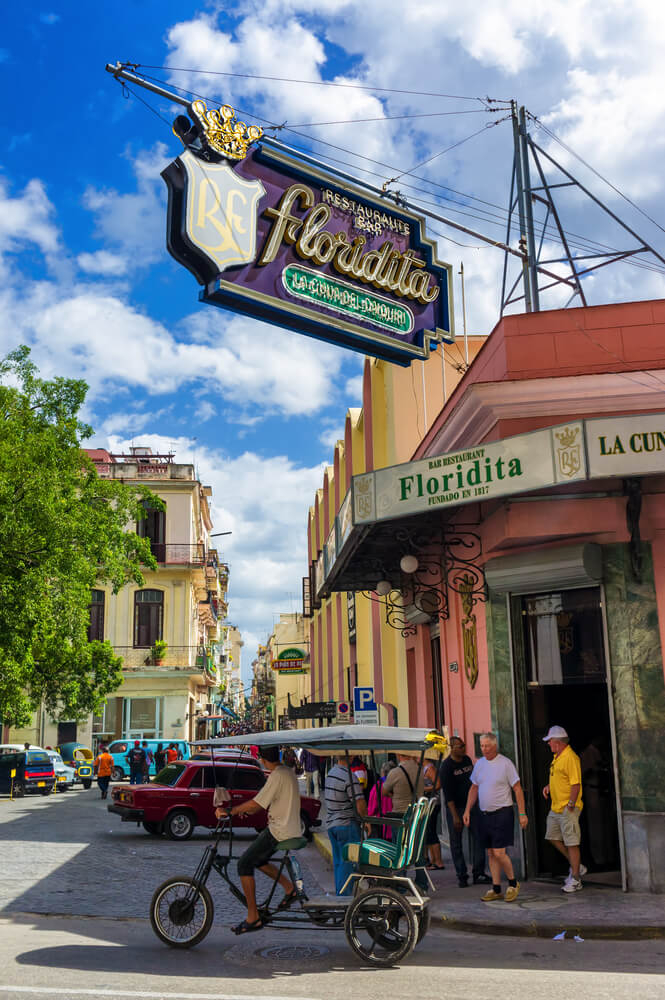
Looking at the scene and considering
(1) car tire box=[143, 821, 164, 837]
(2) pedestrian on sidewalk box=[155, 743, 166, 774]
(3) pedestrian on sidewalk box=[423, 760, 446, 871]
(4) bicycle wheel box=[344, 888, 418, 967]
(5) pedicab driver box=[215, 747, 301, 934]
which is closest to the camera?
(4) bicycle wheel box=[344, 888, 418, 967]

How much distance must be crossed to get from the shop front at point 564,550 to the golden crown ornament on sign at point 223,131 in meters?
3.95

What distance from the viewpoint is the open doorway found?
1150 cm

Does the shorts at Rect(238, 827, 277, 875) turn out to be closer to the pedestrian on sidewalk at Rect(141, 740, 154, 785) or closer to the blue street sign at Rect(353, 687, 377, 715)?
the blue street sign at Rect(353, 687, 377, 715)

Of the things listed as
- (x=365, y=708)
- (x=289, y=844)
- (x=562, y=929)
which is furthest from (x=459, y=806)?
(x=365, y=708)

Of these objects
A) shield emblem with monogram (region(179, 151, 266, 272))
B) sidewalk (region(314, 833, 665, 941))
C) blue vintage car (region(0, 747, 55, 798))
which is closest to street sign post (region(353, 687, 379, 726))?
sidewalk (region(314, 833, 665, 941))

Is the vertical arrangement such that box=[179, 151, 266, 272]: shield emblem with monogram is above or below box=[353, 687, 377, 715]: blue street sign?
above

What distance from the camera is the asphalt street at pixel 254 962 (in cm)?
675

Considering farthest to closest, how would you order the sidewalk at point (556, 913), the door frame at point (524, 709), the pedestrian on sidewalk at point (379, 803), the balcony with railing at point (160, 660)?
the balcony with railing at point (160, 660) < the door frame at point (524, 709) < the pedestrian on sidewalk at point (379, 803) < the sidewalk at point (556, 913)

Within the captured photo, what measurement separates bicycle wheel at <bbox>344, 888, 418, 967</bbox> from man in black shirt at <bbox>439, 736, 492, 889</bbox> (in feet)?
11.9

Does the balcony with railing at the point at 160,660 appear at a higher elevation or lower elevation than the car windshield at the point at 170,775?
higher

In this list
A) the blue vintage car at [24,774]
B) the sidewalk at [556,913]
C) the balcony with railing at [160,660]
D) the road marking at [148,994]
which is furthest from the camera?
the balcony with railing at [160,660]

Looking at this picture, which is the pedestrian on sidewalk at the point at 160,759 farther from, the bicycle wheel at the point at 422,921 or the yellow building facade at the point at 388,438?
the bicycle wheel at the point at 422,921

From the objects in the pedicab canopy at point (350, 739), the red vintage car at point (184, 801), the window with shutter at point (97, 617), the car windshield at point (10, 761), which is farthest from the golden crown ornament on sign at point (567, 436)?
the window with shutter at point (97, 617)

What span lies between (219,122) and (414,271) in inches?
137
